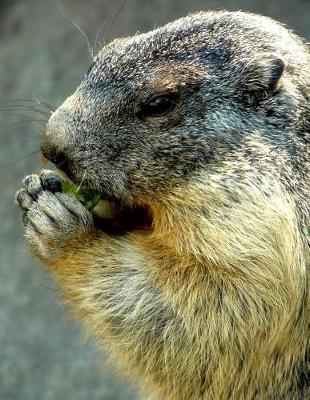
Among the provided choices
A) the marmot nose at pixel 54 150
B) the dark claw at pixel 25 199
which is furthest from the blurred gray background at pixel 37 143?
the marmot nose at pixel 54 150

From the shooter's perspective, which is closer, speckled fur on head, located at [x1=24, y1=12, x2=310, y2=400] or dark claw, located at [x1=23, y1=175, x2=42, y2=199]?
speckled fur on head, located at [x1=24, y1=12, x2=310, y2=400]

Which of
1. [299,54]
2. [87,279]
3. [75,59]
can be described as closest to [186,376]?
[87,279]

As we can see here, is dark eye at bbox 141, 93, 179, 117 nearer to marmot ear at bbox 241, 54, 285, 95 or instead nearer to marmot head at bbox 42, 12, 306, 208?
marmot head at bbox 42, 12, 306, 208

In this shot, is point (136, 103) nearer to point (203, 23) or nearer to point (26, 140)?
point (203, 23)

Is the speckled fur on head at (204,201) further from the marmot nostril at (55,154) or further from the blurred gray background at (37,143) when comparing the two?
the blurred gray background at (37,143)

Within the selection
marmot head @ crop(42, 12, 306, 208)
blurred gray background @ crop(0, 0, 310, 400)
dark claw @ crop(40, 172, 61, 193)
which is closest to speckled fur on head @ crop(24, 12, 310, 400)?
marmot head @ crop(42, 12, 306, 208)

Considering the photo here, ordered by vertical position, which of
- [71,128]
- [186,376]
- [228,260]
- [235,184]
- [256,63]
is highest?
[71,128]

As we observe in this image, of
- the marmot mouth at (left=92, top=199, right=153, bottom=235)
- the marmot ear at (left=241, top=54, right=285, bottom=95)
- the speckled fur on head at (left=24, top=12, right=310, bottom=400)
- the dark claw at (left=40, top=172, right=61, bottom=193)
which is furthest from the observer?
the dark claw at (left=40, top=172, right=61, bottom=193)
